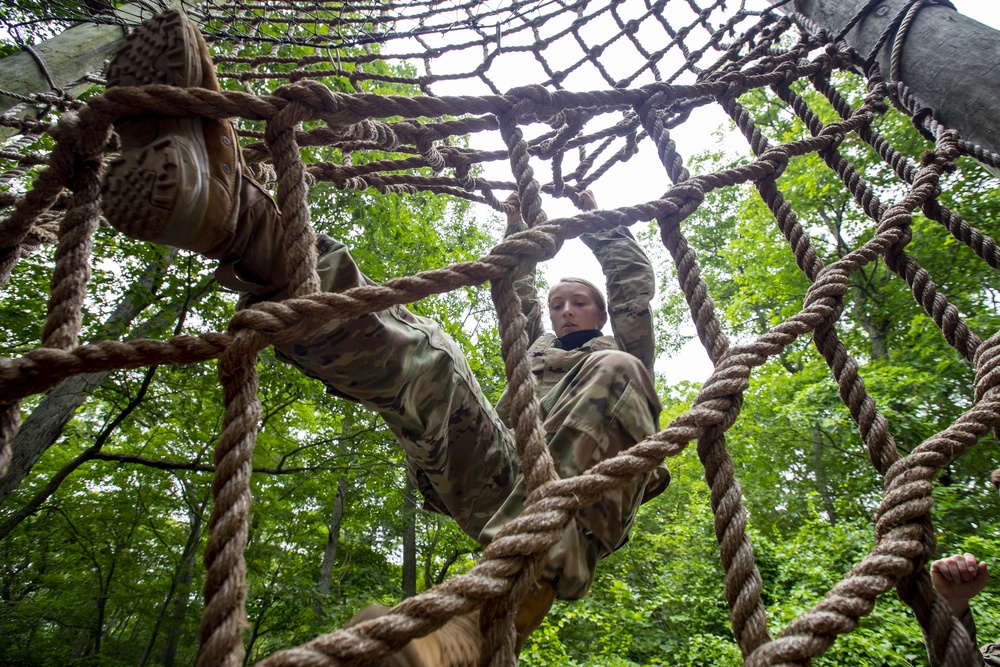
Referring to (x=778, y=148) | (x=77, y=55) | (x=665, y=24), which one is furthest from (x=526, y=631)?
(x=665, y=24)

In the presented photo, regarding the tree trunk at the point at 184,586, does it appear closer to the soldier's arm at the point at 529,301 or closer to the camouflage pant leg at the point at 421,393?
the soldier's arm at the point at 529,301

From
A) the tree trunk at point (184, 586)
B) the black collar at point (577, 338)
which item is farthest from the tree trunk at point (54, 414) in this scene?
the black collar at point (577, 338)

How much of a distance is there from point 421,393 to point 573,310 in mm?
939

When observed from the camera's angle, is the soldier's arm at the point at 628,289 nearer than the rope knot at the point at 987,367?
No

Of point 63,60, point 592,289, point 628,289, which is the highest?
point 63,60

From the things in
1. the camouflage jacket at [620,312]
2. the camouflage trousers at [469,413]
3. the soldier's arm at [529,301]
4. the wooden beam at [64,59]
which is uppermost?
the wooden beam at [64,59]

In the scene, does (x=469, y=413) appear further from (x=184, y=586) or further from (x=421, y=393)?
(x=184, y=586)

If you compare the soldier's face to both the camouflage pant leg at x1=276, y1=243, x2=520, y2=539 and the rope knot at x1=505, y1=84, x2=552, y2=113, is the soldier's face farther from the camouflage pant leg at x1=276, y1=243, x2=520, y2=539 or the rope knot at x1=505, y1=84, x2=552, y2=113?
the rope knot at x1=505, y1=84, x2=552, y2=113

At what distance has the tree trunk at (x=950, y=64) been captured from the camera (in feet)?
5.21

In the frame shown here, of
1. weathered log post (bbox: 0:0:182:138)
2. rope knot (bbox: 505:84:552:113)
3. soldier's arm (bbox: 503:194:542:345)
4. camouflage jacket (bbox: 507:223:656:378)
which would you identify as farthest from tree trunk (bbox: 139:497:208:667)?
rope knot (bbox: 505:84:552:113)

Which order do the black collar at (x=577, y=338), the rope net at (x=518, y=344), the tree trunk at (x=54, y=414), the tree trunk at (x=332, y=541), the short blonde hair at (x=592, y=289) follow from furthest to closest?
the tree trunk at (x=332, y=541), the tree trunk at (x=54, y=414), the short blonde hair at (x=592, y=289), the black collar at (x=577, y=338), the rope net at (x=518, y=344)

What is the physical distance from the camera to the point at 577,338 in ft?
7.12

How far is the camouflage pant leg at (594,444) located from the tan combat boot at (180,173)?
2.81 ft

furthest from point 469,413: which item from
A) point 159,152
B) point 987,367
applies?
point 987,367
